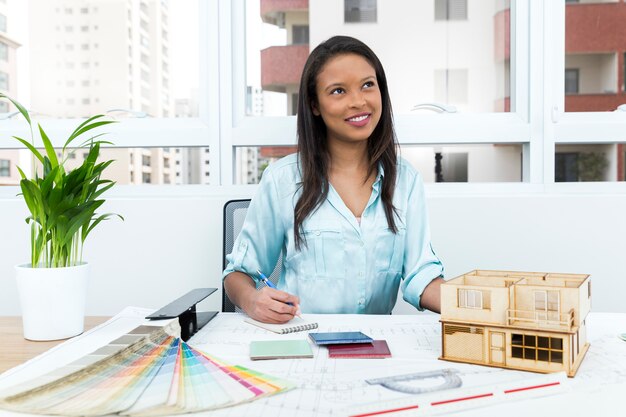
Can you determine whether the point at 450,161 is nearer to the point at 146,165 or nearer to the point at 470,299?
→ the point at 146,165

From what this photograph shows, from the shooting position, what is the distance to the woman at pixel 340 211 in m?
1.49

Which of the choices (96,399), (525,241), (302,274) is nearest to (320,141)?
(302,274)

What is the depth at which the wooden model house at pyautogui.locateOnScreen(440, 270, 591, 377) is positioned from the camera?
2.65 feet

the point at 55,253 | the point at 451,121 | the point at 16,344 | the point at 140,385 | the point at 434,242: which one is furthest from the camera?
the point at 451,121

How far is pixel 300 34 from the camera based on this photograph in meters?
2.14

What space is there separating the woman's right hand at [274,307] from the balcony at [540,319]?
454 millimetres

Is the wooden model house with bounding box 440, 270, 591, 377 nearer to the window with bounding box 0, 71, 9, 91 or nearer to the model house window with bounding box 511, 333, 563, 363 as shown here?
the model house window with bounding box 511, 333, 563, 363

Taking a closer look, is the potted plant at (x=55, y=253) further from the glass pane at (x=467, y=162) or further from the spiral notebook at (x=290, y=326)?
the glass pane at (x=467, y=162)

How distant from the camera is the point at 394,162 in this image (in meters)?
1.58

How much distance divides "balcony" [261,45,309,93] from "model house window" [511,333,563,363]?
152 centimetres

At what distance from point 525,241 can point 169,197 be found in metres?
1.24

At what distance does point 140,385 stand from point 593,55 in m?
2.08

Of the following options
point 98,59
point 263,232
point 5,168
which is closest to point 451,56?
point 263,232

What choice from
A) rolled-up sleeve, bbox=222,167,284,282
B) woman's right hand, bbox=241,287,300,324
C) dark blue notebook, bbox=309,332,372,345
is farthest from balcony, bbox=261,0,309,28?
dark blue notebook, bbox=309,332,372,345
